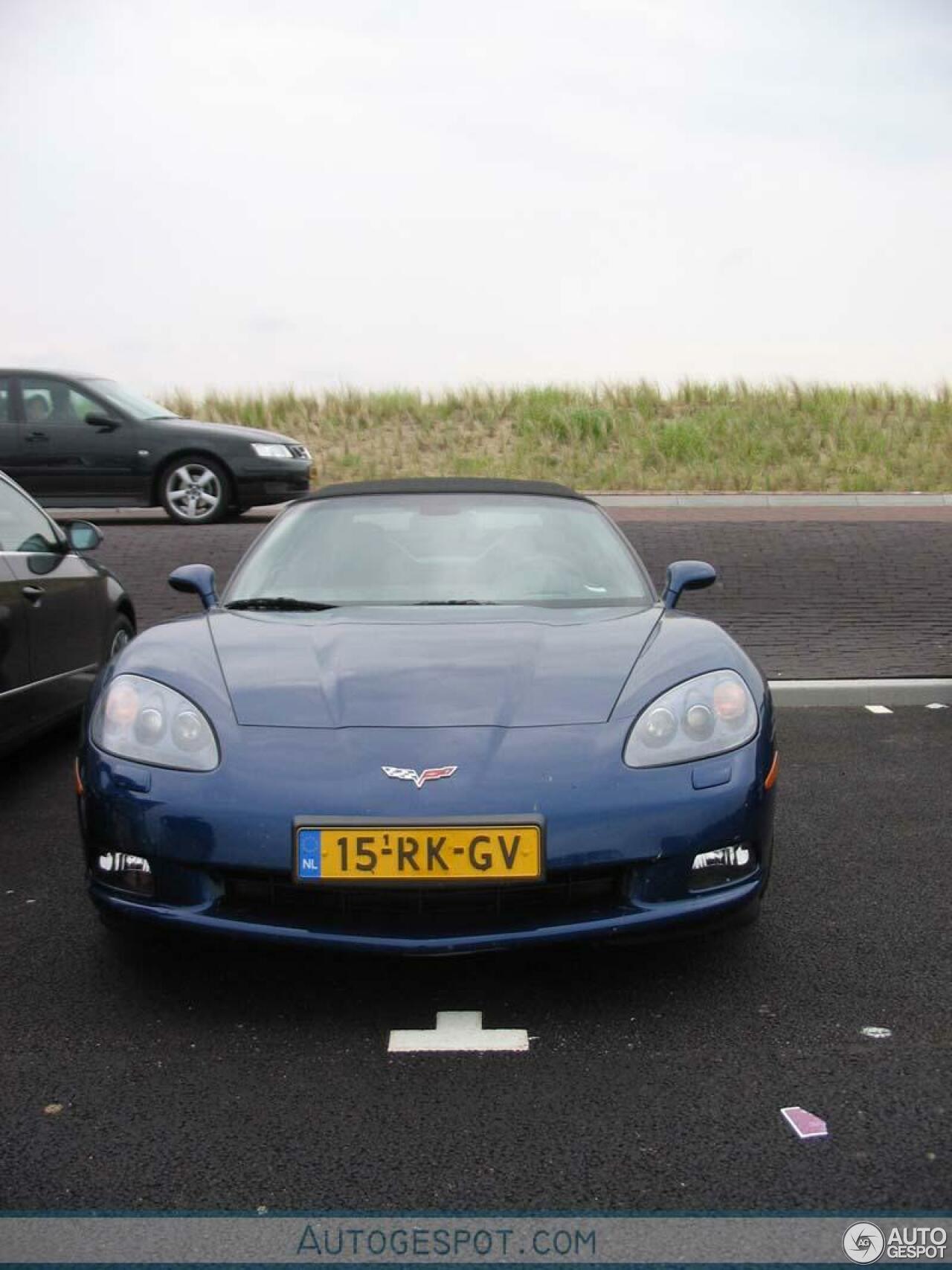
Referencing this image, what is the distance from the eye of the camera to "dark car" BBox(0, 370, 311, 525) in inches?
544

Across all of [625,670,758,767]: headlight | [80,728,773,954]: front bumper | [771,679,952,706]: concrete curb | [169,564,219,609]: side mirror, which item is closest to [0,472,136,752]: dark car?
[169,564,219,609]: side mirror

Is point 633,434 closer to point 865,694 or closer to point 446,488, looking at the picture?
point 865,694

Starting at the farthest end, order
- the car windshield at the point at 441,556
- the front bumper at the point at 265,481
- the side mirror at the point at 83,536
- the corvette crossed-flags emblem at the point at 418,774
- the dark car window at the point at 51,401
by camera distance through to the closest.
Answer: the dark car window at the point at 51,401, the front bumper at the point at 265,481, the side mirror at the point at 83,536, the car windshield at the point at 441,556, the corvette crossed-flags emblem at the point at 418,774

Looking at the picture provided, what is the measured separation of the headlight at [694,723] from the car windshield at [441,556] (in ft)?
2.86

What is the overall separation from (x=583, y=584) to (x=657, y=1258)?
2.64 metres

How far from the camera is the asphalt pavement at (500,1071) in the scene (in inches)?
98.7

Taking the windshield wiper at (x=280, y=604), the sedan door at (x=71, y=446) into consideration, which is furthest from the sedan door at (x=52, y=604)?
the sedan door at (x=71, y=446)

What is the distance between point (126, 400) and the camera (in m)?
14.4

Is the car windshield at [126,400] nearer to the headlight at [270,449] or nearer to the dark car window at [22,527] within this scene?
the headlight at [270,449]

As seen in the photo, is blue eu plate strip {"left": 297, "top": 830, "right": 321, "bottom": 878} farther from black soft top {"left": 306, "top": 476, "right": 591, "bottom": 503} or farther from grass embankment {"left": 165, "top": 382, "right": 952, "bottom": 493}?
grass embankment {"left": 165, "top": 382, "right": 952, "bottom": 493}

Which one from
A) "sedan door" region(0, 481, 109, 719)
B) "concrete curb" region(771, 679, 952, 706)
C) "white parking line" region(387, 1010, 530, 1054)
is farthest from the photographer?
"concrete curb" region(771, 679, 952, 706)

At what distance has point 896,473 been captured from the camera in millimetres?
20031

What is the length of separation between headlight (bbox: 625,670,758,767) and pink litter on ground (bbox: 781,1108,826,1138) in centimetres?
87

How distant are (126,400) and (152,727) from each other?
11.4 m
